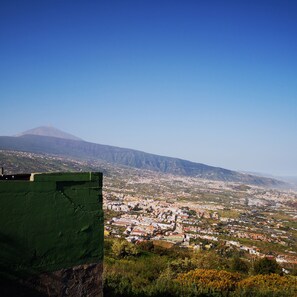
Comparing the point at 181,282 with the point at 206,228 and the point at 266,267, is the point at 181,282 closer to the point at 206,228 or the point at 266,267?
the point at 266,267

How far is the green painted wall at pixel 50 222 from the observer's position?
438cm

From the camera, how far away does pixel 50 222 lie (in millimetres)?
4703

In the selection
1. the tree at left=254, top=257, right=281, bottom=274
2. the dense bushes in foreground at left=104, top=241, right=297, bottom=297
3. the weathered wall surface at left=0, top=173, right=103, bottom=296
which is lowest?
the tree at left=254, top=257, right=281, bottom=274

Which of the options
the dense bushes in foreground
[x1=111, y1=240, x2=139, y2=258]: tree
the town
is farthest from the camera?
the town

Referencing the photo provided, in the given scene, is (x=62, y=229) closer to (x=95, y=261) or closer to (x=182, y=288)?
(x=95, y=261)

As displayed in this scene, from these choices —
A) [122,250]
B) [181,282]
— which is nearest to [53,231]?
[181,282]

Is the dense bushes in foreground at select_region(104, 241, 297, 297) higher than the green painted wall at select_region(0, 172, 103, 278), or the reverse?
the green painted wall at select_region(0, 172, 103, 278)

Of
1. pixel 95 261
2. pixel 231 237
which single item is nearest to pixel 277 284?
pixel 95 261

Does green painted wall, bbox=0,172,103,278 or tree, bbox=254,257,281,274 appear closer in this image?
green painted wall, bbox=0,172,103,278

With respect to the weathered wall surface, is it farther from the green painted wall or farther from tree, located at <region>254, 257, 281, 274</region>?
tree, located at <region>254, 257, 281, 274</region>

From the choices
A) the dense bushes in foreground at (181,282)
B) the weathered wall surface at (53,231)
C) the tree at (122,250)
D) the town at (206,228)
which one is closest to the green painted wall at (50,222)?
the weathered wall surface at (53,231)

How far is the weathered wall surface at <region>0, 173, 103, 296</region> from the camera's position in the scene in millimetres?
4383

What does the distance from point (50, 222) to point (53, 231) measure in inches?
5.7

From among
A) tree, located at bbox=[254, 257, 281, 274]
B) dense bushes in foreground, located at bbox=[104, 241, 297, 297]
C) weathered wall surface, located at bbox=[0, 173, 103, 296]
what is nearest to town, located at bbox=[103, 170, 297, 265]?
tree, located at bbox=[254, 257, 281, 274]
